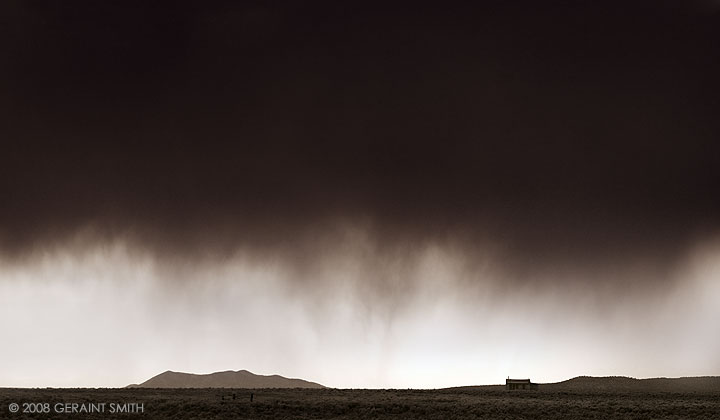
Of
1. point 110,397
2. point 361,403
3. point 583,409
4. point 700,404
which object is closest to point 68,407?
point 110,397

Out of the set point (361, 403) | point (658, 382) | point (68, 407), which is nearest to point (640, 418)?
point (361, 403)

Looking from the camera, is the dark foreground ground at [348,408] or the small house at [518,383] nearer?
the dark foreground ground at [348,408]

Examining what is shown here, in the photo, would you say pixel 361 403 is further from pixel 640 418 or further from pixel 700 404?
pixel 700 404

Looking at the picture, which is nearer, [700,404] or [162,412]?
[162,412]

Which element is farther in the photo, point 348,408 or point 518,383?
point 518,383

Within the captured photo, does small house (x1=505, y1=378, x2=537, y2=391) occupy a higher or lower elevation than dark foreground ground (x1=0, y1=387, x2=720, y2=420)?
higher

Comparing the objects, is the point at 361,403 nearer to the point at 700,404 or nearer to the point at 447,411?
the point at 447,411

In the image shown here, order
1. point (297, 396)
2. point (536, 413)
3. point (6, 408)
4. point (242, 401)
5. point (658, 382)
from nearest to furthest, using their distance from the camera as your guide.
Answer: point (6, 408) → point (536, 413) → point (242, 401) → point (297, 396) → point (658, 382)

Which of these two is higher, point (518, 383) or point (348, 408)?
point (518, 383)

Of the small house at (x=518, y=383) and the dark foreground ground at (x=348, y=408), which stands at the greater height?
the small house at (x=518, y=383)

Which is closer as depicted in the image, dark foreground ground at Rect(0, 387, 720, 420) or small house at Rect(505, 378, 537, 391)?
dark foreground ground at Rect(0, 387, 720, 420)

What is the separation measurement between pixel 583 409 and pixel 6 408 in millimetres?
48786

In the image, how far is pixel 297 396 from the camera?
86.6m

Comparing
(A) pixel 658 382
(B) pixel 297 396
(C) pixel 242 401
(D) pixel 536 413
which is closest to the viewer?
(D) pixel 536 413
